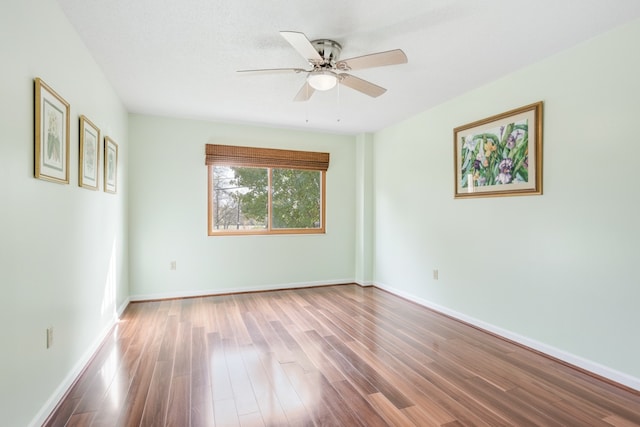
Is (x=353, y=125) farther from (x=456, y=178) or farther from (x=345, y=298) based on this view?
(x=345, y=298)

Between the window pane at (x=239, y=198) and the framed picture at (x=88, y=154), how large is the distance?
1.83m

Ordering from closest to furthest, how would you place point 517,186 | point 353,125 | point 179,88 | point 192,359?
point 192,359, point 517,186, point 179,88, point 353,125

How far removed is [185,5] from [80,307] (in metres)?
2.10

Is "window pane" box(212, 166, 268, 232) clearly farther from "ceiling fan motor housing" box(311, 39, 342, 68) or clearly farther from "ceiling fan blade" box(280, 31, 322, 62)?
"ceiling fan blade" box(280, 31, 322, 62)

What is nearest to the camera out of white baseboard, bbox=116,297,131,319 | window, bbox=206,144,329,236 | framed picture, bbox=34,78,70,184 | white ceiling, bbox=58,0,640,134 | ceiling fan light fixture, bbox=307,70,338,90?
framed picture, bbox=34,78,70,184

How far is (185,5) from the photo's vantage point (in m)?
1.92

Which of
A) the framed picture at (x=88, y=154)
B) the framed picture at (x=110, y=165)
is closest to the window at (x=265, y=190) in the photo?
the framed picture at (x=110, y=165)

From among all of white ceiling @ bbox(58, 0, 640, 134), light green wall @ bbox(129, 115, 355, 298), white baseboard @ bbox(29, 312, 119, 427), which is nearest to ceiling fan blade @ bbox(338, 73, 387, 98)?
white ceiling @ bbox(58, 0, 640, 134)

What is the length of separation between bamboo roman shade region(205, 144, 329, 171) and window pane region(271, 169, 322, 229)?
13 cm

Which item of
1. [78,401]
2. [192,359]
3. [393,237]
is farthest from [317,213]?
[78,401]

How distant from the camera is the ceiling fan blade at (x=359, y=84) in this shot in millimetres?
2398

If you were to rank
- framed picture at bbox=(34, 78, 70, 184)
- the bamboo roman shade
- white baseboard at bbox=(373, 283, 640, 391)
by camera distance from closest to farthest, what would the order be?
1. framed picture at bbox=(34, 78, 70, 184)
2. white baseboard at bbox=(373, 283, 640, 391)
3. the bamboo roman shade

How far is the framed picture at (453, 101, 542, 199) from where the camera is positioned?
2.69m

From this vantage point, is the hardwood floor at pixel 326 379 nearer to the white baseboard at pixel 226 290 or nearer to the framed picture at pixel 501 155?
the white baseboard at pixel 226 290
